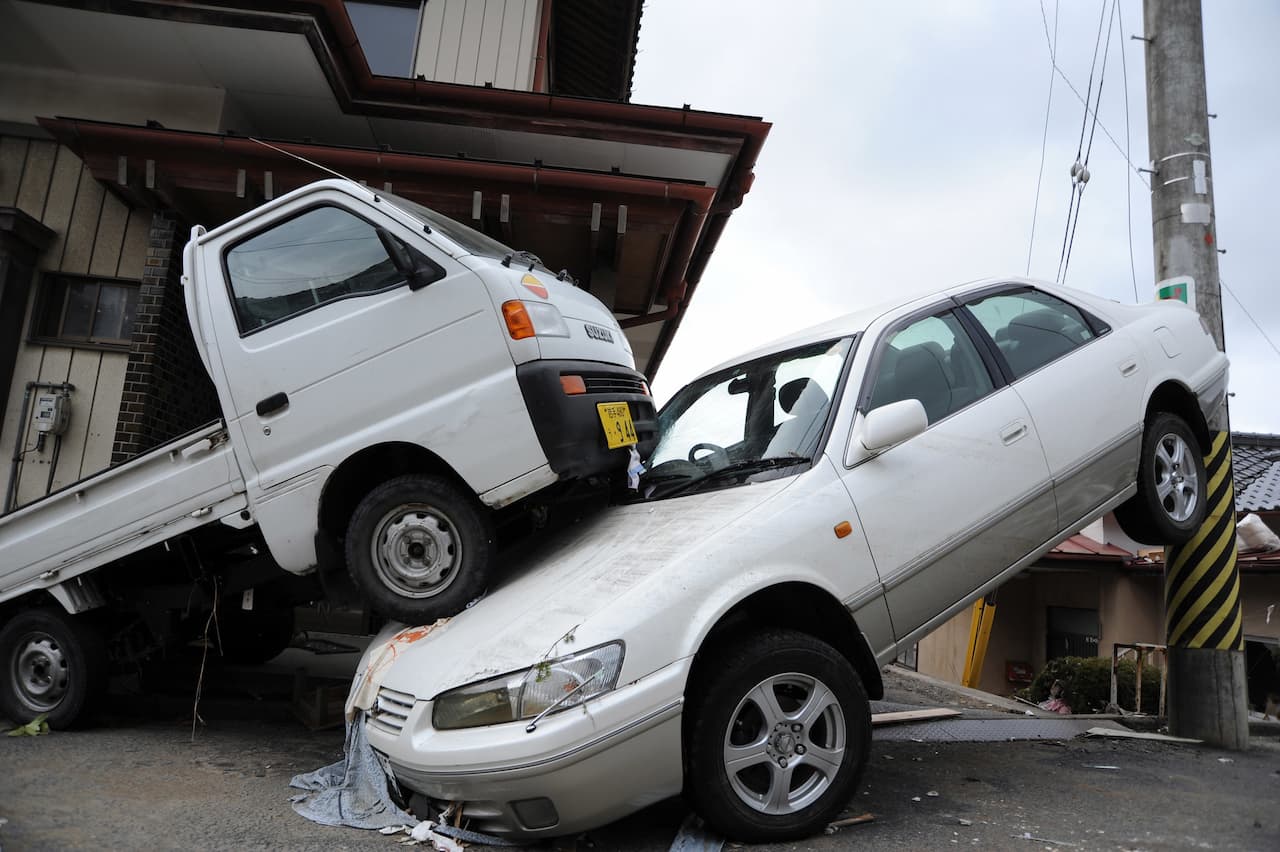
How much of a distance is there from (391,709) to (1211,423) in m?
5.22

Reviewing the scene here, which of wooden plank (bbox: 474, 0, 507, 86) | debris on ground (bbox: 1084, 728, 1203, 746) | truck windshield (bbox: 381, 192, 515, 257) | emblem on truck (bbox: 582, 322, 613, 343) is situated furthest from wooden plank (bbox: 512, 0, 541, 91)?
debris on ground (bbox: 1084, 728, 1203, 746)

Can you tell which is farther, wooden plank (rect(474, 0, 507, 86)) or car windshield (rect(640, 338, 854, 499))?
wooden plank (rect(474, 0, 507, 86))

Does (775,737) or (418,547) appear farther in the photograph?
(418,547)

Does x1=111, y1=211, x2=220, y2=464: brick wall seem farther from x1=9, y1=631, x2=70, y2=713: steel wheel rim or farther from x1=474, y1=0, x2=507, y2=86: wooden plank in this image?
x1=474, y1=0, x2=507, y2=86: wooden plank

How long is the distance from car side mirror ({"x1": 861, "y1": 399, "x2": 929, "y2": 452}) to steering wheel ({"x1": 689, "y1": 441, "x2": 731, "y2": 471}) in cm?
67

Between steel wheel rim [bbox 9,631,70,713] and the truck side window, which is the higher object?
the truck side window

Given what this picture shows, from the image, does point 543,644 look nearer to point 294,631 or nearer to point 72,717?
point 72,717

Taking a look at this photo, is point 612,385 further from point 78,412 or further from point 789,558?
point 78,412

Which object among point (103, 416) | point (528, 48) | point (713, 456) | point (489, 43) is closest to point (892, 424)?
point (713, 456)

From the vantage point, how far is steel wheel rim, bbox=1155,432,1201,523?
425cm

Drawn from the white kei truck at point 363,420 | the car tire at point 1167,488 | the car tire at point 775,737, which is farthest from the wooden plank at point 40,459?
the car tire at point 1167,488

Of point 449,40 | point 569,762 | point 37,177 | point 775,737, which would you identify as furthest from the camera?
point 449,40

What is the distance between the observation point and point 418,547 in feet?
11.7

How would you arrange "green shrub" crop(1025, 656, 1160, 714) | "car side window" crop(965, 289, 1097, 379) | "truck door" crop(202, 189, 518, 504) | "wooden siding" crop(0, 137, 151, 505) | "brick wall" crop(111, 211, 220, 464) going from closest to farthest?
"truck door" crop(202, 189, 518, 504) < "car side window" crop(965, 289, 1097, 379) < "brick wall" crop(111, 211, 220, 464) < "wooden siding" crop(0, 137, 151, 505) < "green shrub" crop(1025, 656, 1160, 714)
